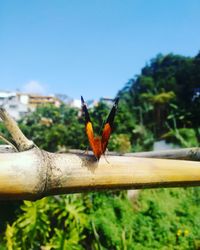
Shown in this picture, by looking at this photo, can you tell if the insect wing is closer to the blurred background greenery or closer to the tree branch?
the tree branch

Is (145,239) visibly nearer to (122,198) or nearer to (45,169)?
(122,198)

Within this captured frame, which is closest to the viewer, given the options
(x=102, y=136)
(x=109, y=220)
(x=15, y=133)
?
(x=15, y=133)

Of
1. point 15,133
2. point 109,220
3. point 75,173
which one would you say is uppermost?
point 15,133

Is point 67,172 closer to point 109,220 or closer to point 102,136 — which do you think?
point 102,136

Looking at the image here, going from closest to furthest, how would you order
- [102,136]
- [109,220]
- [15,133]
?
[15,133] → [102,136] → [109,220]

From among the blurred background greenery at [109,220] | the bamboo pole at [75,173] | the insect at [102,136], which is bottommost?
the blurred background greenery at [109,220]

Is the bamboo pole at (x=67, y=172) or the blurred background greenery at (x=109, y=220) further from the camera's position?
the blurred background greenery at (x=109, y=220)

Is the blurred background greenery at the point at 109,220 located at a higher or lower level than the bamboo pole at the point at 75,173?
lower

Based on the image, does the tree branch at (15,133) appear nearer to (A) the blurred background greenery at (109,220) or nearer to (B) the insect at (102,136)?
(B) the insect at (102,136)

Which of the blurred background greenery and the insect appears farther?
the blurred background greenery

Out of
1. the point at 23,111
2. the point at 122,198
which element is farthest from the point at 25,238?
the point at 23,111

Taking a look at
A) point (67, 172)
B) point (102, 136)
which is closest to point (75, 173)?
point (67, 172)

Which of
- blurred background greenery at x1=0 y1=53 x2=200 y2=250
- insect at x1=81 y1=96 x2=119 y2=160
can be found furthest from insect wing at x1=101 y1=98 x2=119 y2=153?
blurred background greenery at x1=0 y1=53 x2=200 y2=250

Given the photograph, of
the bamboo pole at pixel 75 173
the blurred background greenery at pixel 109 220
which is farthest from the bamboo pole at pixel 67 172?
the blurred background greenery at pixel 109 220
